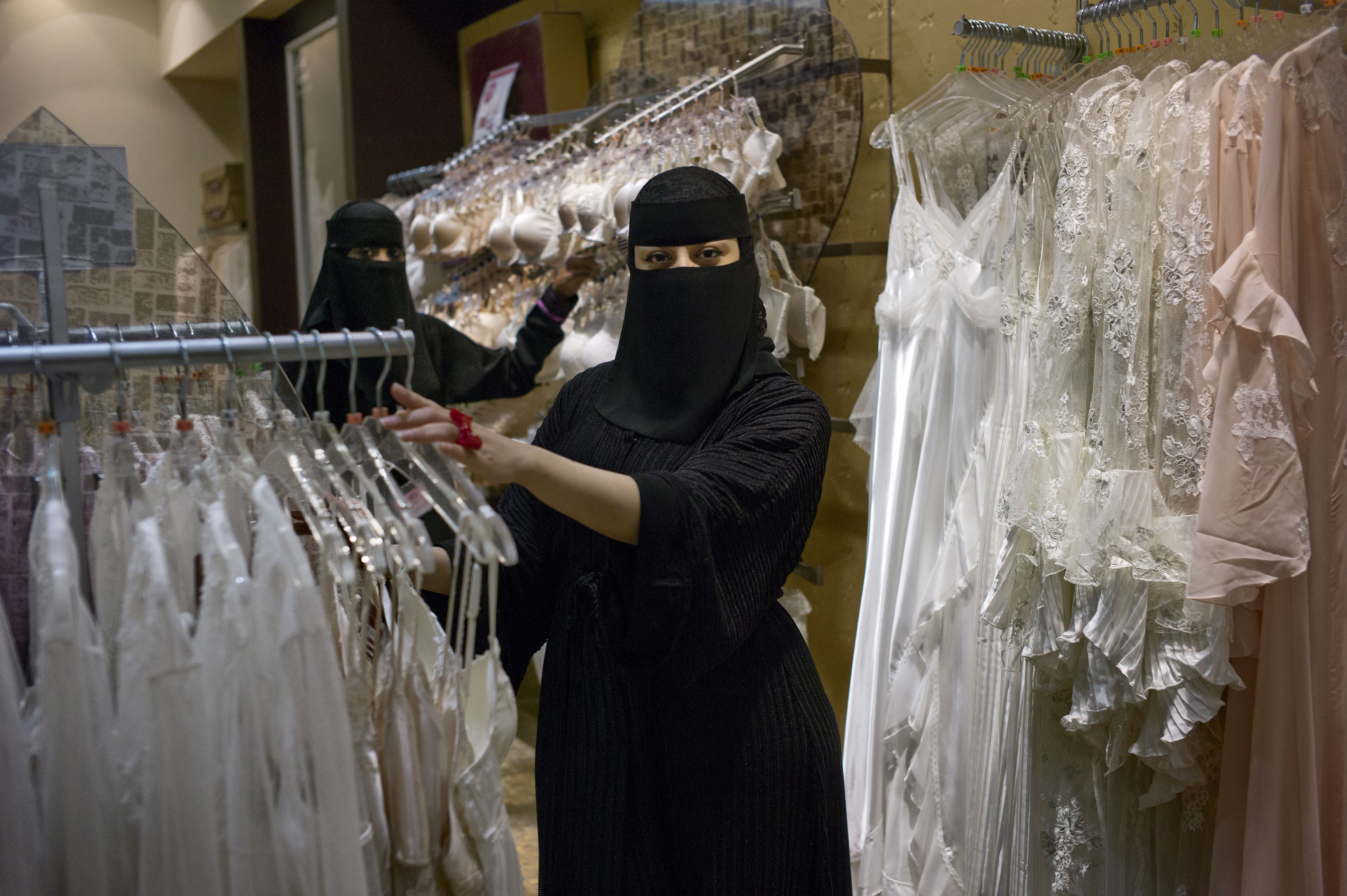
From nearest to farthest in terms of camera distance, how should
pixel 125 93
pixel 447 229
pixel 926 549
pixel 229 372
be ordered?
pixel 229 372 < pixel 926 549 < pixel 447 229 < pixel 125 93

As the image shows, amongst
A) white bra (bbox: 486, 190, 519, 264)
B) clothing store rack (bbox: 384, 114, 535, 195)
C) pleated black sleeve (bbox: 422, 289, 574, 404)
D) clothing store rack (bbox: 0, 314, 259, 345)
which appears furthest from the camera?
clothing store rack (bbox: 384, 114, 535, 195)

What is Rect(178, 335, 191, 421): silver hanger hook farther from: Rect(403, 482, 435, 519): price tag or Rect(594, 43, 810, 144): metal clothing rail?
Rect(594, 43, 810, 144): metal clothing rail

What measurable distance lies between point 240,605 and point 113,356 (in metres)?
0.25

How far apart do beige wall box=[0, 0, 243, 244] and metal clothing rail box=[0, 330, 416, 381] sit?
308cm

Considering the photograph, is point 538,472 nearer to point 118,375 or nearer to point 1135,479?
point 118,375

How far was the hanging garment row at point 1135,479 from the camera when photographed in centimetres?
128

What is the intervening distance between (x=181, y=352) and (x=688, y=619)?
22.5 inches

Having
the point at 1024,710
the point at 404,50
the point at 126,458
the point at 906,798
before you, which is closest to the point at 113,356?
the point at 126,458

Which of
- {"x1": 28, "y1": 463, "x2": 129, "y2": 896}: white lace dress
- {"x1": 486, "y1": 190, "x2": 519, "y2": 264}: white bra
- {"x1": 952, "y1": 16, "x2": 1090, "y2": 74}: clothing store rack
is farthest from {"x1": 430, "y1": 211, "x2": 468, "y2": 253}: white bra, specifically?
{"x1": 28, "y1": 463, "x2": 129, "y2": 896}: white lace dress

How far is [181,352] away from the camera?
0.94 meters

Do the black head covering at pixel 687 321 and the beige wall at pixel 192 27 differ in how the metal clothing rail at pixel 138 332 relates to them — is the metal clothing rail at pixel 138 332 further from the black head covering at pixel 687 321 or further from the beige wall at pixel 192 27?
the beige wall at pixel 192 27

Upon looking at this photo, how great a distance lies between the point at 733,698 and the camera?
4.27 ft

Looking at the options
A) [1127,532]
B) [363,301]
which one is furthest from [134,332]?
[1127,532]

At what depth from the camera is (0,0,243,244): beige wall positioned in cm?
385
